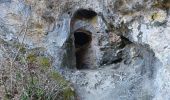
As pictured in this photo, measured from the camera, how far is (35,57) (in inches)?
187

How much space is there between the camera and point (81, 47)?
5.08 meters

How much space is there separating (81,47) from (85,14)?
1.49ft

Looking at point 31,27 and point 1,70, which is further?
point 31,27

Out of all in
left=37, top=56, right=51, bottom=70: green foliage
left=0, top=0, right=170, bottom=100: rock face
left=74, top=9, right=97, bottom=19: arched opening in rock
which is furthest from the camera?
left=74, top=9, right=97, bottom=19: arched opening in rock

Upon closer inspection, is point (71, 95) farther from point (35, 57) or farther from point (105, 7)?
Result: point (105, 7)

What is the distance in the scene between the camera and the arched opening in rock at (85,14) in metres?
4.79

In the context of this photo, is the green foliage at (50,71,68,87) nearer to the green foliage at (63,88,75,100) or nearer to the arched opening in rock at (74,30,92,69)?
the green foliage at (63,88,75,100)

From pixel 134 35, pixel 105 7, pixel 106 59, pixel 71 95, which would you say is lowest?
pixel 71 95

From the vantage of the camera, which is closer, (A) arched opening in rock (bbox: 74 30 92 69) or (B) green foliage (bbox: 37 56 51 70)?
(B) green foliage (bbox: 37 56 51 70)

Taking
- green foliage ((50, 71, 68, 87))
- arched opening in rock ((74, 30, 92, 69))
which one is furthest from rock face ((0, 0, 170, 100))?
green foliage ((50, 71, 68, 87))

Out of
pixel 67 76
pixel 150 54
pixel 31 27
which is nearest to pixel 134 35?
pixel 150 54

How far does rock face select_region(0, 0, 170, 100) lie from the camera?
4414 millimetres

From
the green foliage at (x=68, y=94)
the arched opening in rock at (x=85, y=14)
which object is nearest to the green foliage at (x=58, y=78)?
the green foliage at (x=68, y=94)

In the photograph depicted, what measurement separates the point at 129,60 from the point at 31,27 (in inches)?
46.5
